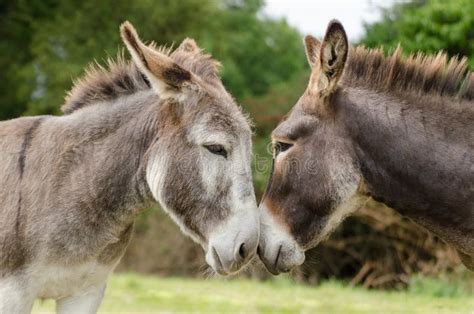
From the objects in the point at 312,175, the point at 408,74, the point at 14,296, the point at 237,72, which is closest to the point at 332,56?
the point at 408,74

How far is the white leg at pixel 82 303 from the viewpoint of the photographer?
188 inches

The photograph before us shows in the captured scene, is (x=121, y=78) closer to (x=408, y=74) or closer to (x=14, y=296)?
(x=14, y=296)

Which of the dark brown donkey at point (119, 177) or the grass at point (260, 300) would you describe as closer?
the dark brown donkey at point (119, 177)

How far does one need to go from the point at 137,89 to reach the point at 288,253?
4.51 ft

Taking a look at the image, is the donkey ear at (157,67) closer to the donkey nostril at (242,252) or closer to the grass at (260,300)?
the donkey nostril at (242,252)

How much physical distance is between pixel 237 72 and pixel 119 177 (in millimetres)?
34340

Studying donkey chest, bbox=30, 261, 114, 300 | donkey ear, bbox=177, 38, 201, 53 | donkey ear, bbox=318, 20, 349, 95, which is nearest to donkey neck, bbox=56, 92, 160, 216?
donkey chest, bbox=30, 261, 114, 300

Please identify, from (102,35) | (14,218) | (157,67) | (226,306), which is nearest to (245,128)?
(157,67)

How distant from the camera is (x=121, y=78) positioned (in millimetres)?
4953

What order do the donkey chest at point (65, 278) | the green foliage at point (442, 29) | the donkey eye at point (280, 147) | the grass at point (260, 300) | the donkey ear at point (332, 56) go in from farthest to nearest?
the green foliage at point (442, 29)
the grass at point (260, 300)
the donkey eye at point (280, 147)
the donkey ear at point (332, 56)
the donkey chest at point (65, 278)

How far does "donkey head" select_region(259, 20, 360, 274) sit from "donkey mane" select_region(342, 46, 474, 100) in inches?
7.8

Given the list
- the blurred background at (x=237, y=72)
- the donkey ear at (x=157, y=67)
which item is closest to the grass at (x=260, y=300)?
the blurred background at (x=237, y=72)

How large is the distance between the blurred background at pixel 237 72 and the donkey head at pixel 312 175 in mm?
921

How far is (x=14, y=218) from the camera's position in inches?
180
